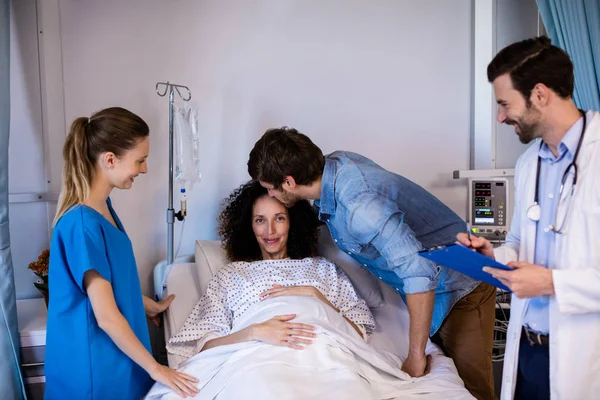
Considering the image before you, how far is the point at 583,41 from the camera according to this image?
2096mm

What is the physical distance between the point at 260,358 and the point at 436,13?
1981 mm

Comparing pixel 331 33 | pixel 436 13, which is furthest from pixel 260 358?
pixel 436 13

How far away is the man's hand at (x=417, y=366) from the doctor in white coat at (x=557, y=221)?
0.45 meters

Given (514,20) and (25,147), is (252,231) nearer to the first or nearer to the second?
(25,147)

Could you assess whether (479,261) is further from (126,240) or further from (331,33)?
(331,33)

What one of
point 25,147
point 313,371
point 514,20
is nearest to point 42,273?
point 25,147

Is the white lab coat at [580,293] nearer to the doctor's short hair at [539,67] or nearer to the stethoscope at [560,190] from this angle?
the stethoscope at [560,190]

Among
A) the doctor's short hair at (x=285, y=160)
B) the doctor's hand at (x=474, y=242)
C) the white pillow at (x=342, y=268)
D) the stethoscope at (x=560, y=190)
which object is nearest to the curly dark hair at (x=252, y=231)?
the white pillow at (x=342, y=268)

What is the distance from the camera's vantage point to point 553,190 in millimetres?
1379

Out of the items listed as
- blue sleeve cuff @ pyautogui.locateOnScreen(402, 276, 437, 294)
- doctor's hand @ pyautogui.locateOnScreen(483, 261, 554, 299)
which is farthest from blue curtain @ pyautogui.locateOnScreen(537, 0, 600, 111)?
doctor's hand @ pyautogui.locateOnScreen(483, 261, 554, 299)

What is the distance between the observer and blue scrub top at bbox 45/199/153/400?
1506mm

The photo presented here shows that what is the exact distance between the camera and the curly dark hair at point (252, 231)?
2.26 meters

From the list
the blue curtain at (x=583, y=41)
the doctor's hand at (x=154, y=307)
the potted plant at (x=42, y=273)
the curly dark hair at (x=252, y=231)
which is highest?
the blue curtain at (x=583, y=41)

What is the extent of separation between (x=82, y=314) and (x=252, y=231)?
89 cm
